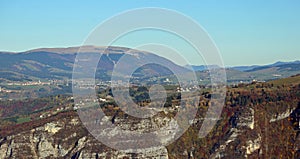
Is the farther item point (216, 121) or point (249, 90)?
point (249, 90)

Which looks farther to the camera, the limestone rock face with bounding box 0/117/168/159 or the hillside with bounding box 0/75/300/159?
the limestone rock face with bounding box 0/117/168/159

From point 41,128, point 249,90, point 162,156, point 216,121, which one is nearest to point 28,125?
point 41,128

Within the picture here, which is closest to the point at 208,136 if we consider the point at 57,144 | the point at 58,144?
the point at 58,144

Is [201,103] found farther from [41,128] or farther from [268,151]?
[41,128]

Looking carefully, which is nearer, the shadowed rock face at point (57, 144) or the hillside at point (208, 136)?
the hillside at point (208, 136)

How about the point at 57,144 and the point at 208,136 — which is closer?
the point at 57,144

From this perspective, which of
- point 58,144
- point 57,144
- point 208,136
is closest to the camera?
point 58,144

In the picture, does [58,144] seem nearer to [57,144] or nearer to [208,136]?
[57,144]

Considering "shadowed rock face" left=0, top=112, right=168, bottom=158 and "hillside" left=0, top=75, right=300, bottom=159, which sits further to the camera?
"shadowed rock face" left=0, top=112, right=168, bottom=158

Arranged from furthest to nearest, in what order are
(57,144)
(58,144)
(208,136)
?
1. (208,136)
2. (57,144)
3. (58,144)

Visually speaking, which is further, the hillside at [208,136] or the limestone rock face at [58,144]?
the limestone rock face at [58,144]

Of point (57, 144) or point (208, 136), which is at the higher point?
point (57, 144)
